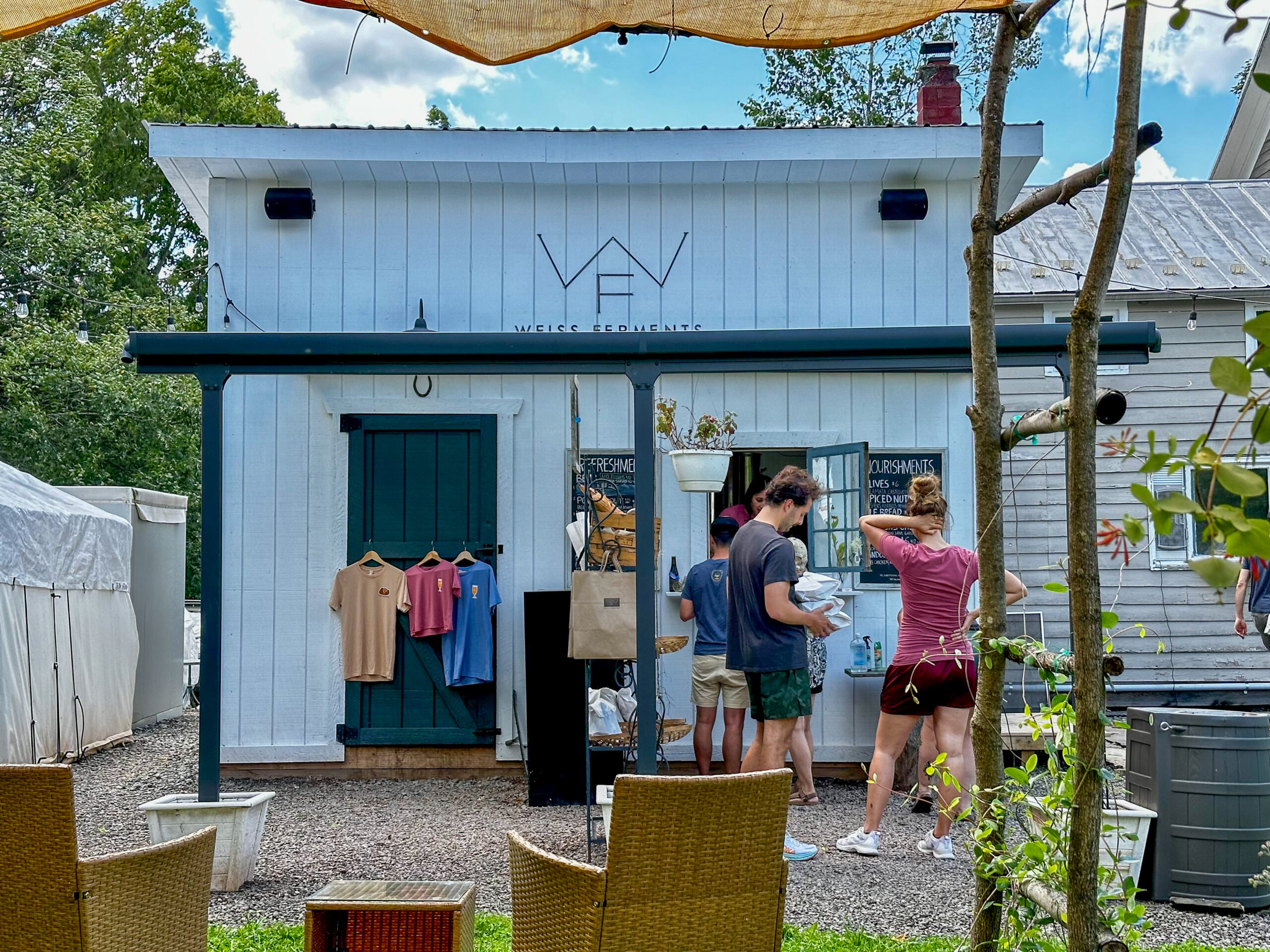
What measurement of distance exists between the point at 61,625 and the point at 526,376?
424 centimetres

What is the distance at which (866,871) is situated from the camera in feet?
17.3

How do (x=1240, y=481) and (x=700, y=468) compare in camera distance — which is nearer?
(x=1240, y=481)

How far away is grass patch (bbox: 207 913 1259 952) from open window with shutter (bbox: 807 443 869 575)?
272 centimetres

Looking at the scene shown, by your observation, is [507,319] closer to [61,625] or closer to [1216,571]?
[61,625]

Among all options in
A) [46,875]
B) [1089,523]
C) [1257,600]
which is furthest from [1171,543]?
[46,875]

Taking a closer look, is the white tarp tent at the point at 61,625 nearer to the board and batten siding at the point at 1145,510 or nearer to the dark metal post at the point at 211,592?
the dark metal post at the point at 211,592

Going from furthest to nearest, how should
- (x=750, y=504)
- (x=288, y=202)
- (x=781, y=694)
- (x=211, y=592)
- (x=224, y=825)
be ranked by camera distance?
(x=750, y=504)
(x=288, y=202)
(x=781, y=694)
(x=211, y=592)
(x=224, y=825)

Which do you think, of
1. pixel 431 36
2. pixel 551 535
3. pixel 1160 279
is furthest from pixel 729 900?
pixel 1160 279

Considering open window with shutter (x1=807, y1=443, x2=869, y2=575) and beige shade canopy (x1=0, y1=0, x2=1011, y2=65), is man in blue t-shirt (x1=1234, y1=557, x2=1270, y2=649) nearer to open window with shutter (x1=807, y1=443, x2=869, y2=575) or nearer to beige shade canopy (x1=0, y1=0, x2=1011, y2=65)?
open window with shutter (x1=807, y1=443, x2=869, y2=575)

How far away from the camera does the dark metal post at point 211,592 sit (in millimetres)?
5160

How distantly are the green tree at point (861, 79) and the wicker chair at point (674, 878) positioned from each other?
1892 centimetres

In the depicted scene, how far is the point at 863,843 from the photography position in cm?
548

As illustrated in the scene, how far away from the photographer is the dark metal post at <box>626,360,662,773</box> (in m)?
5.29

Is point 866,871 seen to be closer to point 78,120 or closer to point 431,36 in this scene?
point 431,36
